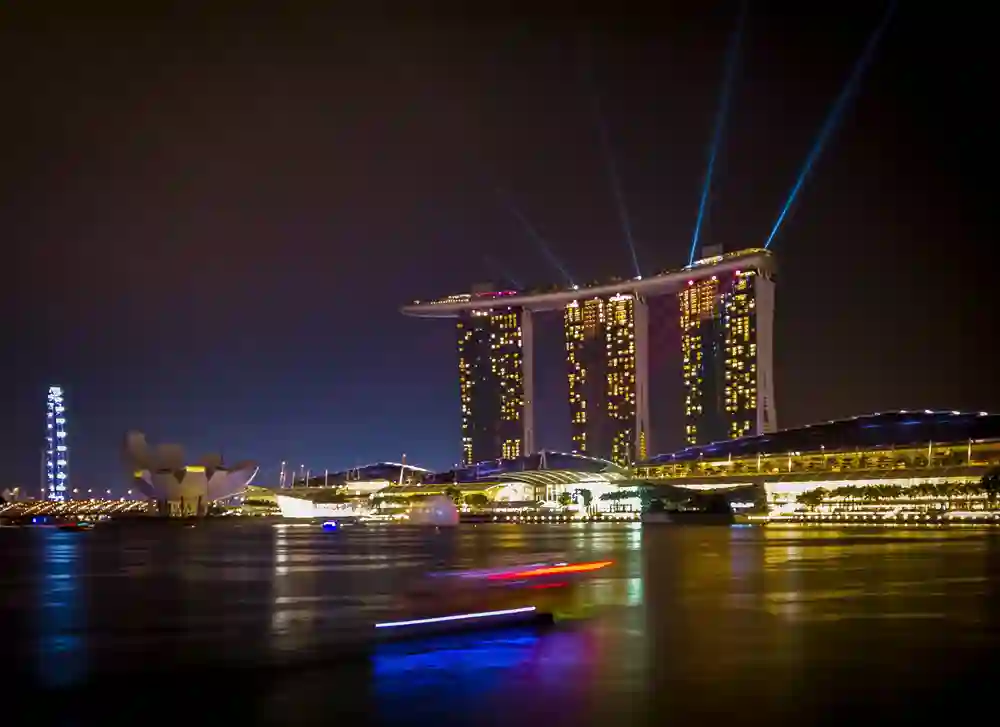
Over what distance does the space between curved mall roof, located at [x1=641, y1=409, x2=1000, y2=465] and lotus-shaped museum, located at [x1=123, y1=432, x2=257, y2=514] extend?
71818 mm

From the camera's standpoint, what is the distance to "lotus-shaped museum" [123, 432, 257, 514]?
548 ft

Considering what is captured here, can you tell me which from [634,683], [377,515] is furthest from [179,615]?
[377,515]

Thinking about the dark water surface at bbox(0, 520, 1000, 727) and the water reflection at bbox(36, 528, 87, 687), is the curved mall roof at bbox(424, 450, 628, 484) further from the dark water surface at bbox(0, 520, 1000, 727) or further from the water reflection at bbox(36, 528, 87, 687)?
the dark water surface at bbox(0, 520, 1000, 727)

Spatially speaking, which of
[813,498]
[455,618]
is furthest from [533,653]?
[813,498]

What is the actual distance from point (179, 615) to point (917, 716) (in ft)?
49.6

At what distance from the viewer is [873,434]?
5128 inches

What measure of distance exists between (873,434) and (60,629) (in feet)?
397

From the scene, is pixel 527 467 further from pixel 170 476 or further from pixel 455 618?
pixel 455 618

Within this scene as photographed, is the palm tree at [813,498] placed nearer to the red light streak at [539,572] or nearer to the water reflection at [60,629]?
the water reflection at [60,629]

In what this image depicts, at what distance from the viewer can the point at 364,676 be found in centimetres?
1430

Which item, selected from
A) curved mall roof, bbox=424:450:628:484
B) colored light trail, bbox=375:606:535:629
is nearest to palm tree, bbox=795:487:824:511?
curved mall roof, bbox=424:450:628:484

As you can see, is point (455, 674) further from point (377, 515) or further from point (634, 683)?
point (377, 515)

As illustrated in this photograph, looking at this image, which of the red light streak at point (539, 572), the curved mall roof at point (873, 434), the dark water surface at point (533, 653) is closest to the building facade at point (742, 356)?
the curved mall roof at point (873, 434)

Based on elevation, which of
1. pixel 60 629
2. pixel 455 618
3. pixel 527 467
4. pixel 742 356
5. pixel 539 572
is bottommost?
pixel 60 629
